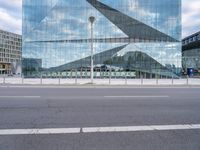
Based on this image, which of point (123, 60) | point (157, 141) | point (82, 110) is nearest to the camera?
point (157, 141)

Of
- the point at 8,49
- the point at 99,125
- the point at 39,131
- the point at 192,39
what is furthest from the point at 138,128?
the point at 8,49

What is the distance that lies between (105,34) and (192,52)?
5325cm

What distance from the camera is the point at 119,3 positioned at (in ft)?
203

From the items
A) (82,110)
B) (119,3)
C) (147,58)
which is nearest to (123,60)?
(147,58)

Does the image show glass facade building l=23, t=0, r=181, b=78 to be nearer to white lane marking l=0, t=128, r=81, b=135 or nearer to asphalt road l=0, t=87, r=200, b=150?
asphalt road l=0, t=87, r=200, b=150

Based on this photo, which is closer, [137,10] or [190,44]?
[137,10]

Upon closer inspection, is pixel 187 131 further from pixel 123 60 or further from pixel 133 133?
pixel 123 60

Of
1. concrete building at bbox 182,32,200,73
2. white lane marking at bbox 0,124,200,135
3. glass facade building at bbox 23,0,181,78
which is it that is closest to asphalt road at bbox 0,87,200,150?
white lane marking at bbox 0,124,200,135

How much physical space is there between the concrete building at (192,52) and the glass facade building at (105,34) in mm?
9366

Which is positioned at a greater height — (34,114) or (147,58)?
(147,58)

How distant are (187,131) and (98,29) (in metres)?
59.0

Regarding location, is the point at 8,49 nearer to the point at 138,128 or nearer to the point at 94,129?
the point at 94,129

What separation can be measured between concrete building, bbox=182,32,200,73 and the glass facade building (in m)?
9.37

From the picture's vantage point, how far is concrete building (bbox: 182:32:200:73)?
65812mm
